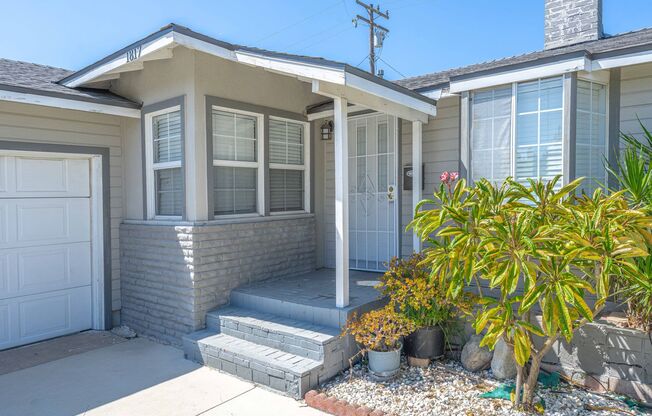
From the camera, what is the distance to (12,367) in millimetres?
5137

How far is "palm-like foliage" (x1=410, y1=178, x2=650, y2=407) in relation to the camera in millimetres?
3244

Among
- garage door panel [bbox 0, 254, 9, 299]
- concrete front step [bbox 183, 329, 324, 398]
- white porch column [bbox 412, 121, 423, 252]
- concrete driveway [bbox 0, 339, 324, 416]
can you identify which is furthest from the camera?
white porch column [bbox 412, 121, 423, 252]

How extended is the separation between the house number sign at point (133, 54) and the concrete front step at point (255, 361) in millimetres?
3509

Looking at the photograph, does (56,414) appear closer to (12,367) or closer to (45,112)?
(12,367)

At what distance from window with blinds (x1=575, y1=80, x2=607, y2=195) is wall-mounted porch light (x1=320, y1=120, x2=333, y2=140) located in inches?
141

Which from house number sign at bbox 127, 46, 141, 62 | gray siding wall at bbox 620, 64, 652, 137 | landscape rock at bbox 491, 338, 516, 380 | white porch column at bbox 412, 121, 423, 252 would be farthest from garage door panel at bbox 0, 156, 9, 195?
gray siding wall at bbox 620, 64, 652, 137

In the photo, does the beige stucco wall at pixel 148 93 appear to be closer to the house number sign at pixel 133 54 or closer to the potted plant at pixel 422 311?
the house number sign at pixel 133 54

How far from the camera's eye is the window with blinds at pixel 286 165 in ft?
21.8

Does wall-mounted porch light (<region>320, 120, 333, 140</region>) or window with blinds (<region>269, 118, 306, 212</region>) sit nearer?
window with blinds (<region>269, 118, 306, 212</region>)

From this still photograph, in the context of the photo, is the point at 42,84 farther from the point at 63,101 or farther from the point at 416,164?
the point at 416,164

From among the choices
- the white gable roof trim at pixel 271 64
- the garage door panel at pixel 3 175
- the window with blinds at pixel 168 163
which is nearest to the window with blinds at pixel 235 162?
the window with blinds at pixel 168 163

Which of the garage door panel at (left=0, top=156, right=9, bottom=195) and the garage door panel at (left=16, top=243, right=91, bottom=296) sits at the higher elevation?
the garage door panel at (left=0, top=156, right=9, bottom=195)

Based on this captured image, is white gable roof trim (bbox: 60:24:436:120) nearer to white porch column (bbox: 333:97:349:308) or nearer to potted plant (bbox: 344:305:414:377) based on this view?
white porch column (bbox: 333:97:349:308)

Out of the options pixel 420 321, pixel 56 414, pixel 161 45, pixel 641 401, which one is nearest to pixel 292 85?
pixel 161 45
